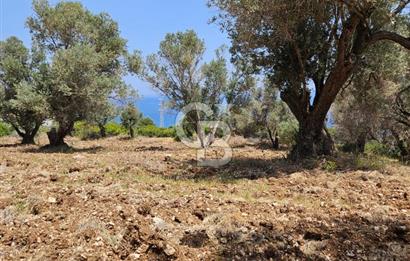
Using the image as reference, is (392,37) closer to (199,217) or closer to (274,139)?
(199,217)

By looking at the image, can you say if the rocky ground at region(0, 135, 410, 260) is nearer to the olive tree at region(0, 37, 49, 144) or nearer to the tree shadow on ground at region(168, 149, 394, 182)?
the tree shadow on ground at region(168, 149, 394, 182)

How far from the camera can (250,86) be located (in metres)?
20.8

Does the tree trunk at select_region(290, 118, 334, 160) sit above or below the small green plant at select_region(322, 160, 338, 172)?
above

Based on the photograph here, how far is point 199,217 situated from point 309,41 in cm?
754

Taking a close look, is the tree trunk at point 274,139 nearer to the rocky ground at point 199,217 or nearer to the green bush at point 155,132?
the green bush at point 155,132

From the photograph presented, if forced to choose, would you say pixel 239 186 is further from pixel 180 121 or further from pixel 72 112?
pixel 180 121

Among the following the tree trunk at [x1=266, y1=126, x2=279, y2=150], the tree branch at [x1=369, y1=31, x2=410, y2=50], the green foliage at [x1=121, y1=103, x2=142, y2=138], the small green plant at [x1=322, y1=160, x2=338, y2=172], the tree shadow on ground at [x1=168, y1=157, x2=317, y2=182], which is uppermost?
the tree branch at [x1=369, y1=31, x2=410, y2=50]

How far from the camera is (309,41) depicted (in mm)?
10430

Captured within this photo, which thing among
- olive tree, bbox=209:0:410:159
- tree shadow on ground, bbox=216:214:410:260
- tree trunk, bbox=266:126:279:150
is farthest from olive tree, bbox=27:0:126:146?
tree shadow on ground, bbox=216:214:410:260

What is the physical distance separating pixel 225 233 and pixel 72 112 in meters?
12.5

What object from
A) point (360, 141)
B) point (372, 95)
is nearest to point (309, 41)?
point (372, 95)

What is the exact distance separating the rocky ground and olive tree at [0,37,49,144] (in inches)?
349

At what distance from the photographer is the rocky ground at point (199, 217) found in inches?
141

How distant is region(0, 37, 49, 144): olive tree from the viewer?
49.6 feet
